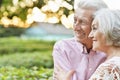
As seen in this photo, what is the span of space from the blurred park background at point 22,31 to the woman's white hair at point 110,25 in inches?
85.0

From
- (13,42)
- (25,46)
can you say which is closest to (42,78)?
(25,46)

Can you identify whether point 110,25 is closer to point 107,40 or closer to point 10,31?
point 107,40

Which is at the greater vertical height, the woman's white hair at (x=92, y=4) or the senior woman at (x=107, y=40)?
the woman's white hair at (x=92, y=4)

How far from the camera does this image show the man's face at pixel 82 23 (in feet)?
9.98

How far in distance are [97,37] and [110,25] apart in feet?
0.48

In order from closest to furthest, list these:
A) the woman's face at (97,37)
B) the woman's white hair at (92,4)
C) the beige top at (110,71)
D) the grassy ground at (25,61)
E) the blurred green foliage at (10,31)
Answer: the beige top at (110,71)
the woman's face at (97,37)
the woman's white hair at (92,4)
the grassy ground at (25,61)
the blurred green foliage at (10,31)

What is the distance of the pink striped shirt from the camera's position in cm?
314

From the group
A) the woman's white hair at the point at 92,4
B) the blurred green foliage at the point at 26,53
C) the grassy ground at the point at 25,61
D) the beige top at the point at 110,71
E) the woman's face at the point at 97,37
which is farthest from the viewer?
the blurred green foliage at the point at 26,53

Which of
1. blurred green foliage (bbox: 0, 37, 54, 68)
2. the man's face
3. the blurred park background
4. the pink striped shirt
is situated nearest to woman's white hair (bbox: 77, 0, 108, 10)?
the man's face

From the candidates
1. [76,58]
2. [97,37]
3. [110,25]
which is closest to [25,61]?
[76,58]

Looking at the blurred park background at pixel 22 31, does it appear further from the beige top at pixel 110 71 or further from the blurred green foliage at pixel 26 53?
the beige top at pixel 110 71

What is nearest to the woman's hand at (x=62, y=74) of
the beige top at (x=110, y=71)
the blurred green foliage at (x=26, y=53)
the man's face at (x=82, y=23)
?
the man's face at (x=82, y=23)

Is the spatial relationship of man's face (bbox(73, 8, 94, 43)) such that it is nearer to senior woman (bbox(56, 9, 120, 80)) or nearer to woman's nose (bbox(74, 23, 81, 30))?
woman's nose (bbox(74, 23, 81, 30))

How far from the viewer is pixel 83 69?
10.4 ft
